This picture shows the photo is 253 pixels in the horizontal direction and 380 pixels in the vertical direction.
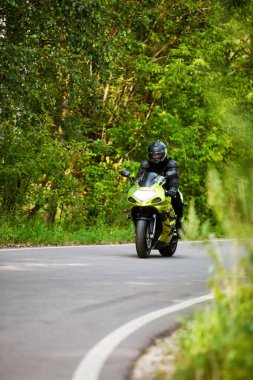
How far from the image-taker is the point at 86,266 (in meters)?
13.9

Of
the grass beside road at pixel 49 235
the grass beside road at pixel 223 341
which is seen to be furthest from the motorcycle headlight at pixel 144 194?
the grass beside road at pixel 223 341

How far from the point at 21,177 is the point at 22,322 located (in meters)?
14.4

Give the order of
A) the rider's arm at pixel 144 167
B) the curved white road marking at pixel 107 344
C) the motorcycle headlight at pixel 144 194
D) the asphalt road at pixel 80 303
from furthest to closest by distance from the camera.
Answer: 1. the rider's arm at pixel 144 167
2. the motorcycle headlight at pixel 144 194
3. the asphalt road at pixel 80 303
4. the curved white road marking at pixel 107 344

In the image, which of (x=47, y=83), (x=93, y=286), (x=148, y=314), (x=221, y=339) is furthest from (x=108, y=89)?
(x=221, y=339)

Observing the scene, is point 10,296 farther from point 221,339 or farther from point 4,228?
point 4,228

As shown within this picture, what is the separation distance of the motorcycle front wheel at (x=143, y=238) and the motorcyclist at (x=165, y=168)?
60 centimetres

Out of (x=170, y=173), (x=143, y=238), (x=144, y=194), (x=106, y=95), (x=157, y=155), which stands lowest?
(x=143, y=238)

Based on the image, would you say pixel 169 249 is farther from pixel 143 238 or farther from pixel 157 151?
pixel 157 151

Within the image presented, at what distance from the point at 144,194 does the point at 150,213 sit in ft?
1.19

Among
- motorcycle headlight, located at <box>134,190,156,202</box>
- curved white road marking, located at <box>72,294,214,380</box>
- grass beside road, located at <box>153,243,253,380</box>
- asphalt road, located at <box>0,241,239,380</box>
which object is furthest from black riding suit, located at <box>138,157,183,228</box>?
grass beside road, located at <box>153,243,253,380</box>

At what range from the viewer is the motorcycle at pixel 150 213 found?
15.8 meters

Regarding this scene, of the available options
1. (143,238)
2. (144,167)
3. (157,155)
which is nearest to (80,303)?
(143,238)

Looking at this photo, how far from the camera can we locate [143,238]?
621 inches

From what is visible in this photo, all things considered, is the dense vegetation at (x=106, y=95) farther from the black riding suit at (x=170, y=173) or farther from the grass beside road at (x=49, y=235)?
the black riding suit at (x=170, y=173)
